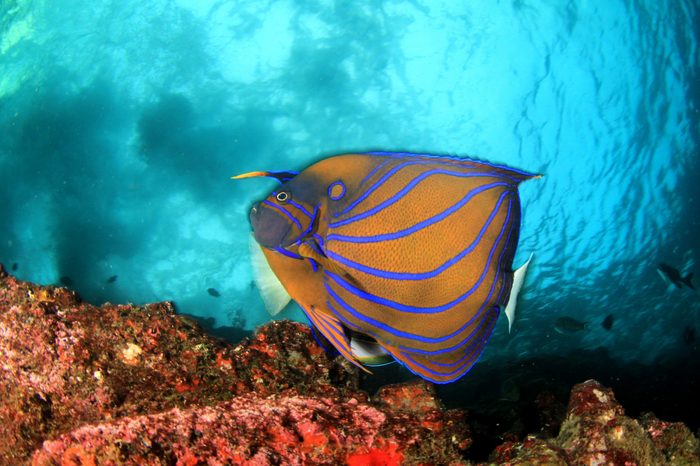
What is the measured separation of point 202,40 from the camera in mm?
13680

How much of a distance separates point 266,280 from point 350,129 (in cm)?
1394

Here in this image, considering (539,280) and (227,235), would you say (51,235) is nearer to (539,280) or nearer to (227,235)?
(227,235)

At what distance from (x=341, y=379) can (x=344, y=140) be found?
42.7 feet

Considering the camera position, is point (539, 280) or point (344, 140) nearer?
point (344, 140)

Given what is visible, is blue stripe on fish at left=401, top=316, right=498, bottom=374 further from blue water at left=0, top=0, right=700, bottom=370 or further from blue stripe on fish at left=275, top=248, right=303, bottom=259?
blue water at left=0, top=0, right=700, bottom=370

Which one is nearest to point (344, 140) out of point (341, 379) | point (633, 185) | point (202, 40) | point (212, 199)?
point (202, 40)

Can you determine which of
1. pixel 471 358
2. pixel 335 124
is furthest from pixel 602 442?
pixel 335 124

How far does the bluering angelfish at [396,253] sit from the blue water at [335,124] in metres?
8.58

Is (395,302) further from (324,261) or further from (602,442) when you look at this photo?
(602,442)

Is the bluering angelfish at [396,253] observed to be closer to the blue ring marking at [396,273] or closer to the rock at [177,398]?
the blue ring marking at [396,273]

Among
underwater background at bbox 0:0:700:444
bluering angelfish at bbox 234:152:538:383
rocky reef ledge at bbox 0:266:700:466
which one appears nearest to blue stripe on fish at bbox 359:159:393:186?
bluering angelfish at bbox 234:152:538:383

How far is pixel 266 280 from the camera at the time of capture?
915 millimetres

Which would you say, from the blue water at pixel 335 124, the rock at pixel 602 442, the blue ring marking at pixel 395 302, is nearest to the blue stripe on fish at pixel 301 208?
the blue ring marking at pixel 395 302

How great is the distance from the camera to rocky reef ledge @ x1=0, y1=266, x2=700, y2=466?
1.97m
